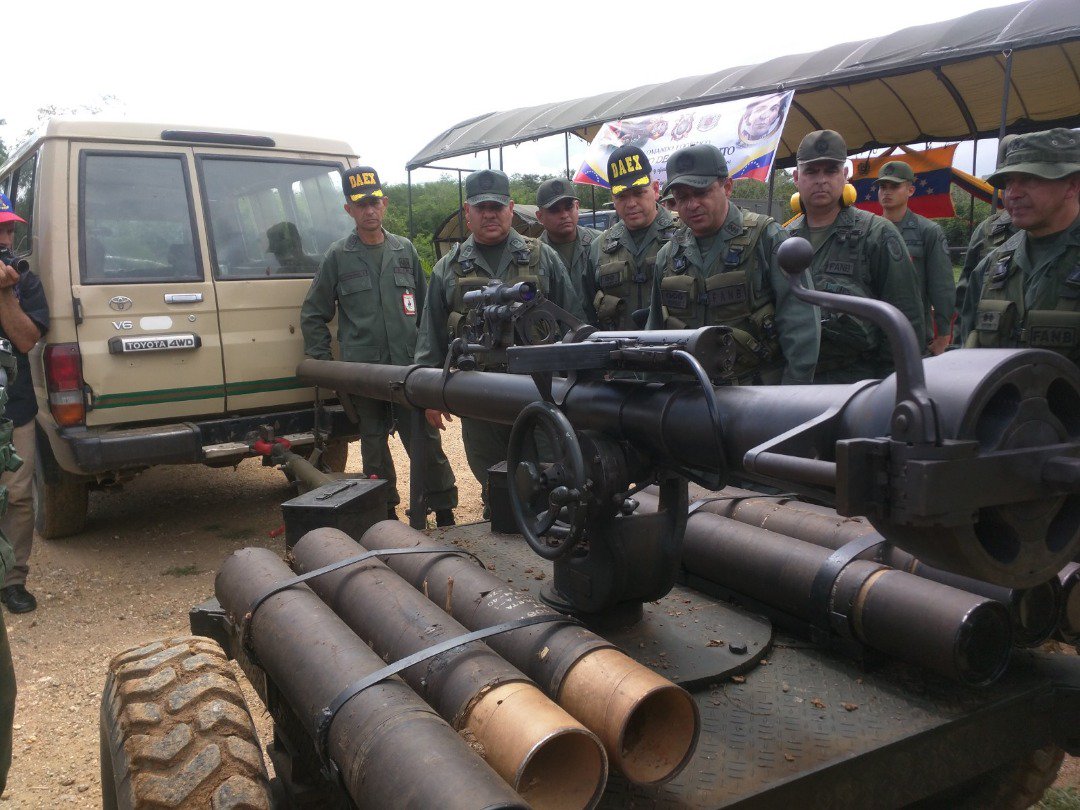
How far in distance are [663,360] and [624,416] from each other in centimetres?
18

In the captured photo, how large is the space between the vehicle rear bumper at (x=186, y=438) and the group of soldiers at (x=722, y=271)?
378 millimetres

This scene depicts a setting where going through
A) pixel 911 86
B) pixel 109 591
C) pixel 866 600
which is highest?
pixel 911 86

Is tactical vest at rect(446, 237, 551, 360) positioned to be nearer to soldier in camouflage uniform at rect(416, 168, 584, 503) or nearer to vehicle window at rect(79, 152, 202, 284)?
soldier in camouflage uniform at rect(416, 168, 584, 503)

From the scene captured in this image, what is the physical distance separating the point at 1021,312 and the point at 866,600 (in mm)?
1973

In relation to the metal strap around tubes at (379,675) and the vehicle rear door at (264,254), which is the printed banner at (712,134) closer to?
the vehicle rear door at (264,254)

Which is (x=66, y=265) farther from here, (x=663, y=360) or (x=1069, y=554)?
(x=1069, y=554)

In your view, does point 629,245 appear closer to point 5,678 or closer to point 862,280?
point 862,280

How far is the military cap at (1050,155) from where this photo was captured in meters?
3.13

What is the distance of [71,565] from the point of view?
18.1ft

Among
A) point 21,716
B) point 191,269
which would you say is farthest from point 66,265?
point 21,716

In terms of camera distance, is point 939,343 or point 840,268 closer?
point 840,268

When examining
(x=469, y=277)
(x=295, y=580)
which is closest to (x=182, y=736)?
(x=295, y=580)

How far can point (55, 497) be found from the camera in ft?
18.9

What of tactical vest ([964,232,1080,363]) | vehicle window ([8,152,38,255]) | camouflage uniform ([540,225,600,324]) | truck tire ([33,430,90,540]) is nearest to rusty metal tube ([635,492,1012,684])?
tactical vest ([964,232,1080,363])
